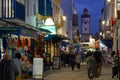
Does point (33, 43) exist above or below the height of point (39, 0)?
below

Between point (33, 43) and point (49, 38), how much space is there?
17.8ft

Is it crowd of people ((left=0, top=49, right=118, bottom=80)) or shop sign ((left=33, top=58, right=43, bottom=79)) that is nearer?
crowd of people ((left=0, top=49, right=118, bottom=80))

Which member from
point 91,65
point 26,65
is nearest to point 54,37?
point 26,65

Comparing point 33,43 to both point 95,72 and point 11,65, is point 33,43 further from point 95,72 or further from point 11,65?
point 11,65

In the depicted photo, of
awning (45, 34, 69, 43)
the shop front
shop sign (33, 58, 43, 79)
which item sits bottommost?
shop sign (33, 58, 43, 79)

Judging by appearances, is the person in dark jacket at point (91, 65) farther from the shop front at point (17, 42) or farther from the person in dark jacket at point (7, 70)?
the person in dark jacket at point (7, 70)

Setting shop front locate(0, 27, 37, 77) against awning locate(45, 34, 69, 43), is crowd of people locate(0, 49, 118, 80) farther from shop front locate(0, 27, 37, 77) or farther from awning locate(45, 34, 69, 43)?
awning locate(45, 34, 69, 43)

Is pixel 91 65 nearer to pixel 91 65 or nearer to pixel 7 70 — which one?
pixel 91 65

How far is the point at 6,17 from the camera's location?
32969 millimetres

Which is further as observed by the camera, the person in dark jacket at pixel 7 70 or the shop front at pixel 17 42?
the shop front at pixel 17 42

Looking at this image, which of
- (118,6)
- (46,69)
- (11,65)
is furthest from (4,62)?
(118,6)

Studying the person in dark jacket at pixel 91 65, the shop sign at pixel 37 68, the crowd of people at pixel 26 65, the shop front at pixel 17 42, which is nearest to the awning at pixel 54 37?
the crowd of people at pixel 26 65

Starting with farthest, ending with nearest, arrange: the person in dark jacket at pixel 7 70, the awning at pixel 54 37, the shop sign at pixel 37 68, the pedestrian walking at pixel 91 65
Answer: the awning at pixel 54 37, the pedestrian walking at pixel 91 65, the shop sign at pixel 37 68, the person in dark jacket at pixel 7 70

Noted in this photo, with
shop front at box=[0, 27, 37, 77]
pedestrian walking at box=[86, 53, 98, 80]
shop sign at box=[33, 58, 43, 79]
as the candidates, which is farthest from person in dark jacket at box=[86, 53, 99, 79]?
shop front at box=[0, 27, 37, 77]
